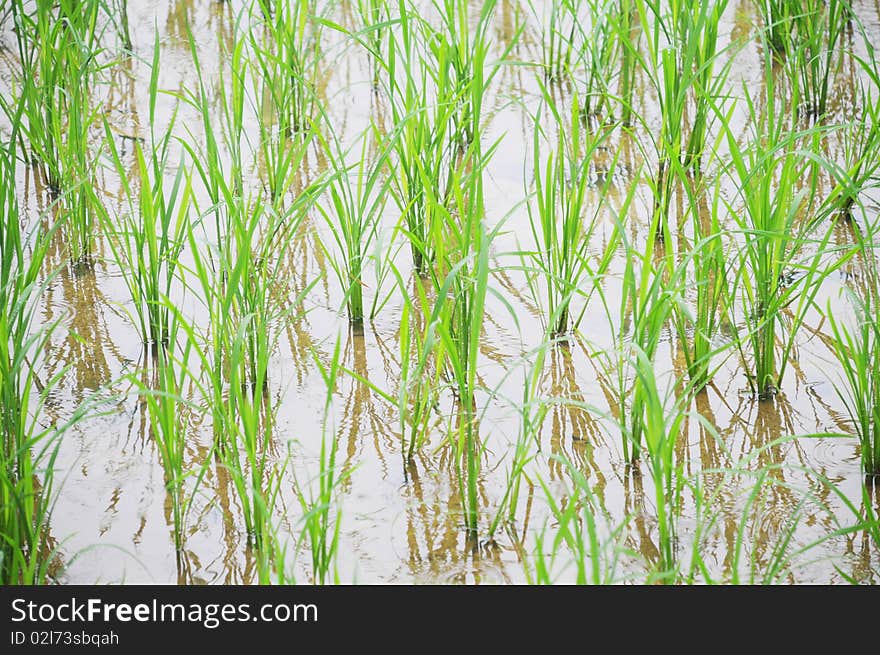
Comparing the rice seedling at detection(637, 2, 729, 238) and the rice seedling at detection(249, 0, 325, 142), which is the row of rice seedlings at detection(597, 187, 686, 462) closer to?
the rice seedling at detection(637, 2, 729, 238)

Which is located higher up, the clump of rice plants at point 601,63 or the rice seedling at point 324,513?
the clump of rice plants at point 601,63

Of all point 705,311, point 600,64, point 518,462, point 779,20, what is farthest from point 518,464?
point 779,20

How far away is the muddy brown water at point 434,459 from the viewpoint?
175 centimetres

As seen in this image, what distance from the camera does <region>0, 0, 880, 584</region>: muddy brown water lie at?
175 centimetres

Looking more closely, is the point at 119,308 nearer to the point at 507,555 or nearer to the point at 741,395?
the point at 507,555

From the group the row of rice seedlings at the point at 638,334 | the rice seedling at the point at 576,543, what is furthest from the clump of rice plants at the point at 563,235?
the rice seedling at the point at 576,543

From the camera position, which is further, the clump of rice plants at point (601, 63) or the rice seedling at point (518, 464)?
the clump of rice plants at point (601, 63)

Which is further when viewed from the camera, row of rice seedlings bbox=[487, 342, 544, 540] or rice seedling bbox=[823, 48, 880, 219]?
rice seedling bbox=[823, 48, 880, 219]

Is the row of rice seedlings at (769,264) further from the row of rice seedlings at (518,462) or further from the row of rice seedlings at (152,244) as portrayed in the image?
the row of rice seedlings at (152,244)

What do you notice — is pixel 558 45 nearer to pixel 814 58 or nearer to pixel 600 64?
pixel 600 64

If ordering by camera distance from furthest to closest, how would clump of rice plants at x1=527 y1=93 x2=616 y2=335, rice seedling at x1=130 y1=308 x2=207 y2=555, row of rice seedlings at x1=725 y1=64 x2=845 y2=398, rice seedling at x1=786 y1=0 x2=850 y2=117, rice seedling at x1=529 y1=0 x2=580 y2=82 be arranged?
rice seedling at x1=529 y1=0 x2=580 y2=82
rice seedling at x1=786 y1=0 x2=850 y2=117
clump of rice plants at x1=527 y1=93 x2=616 y2=335
row of rice seedlings at x1=725 y1=64 x2=845 y2=398
rice seedling at x1=130 y1=308 x2=207 y2=555

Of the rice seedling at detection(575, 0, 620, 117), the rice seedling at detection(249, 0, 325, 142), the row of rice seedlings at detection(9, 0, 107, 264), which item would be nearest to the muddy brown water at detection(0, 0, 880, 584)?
the row of rice seedlings at detection(9, 0, 107, 264)
